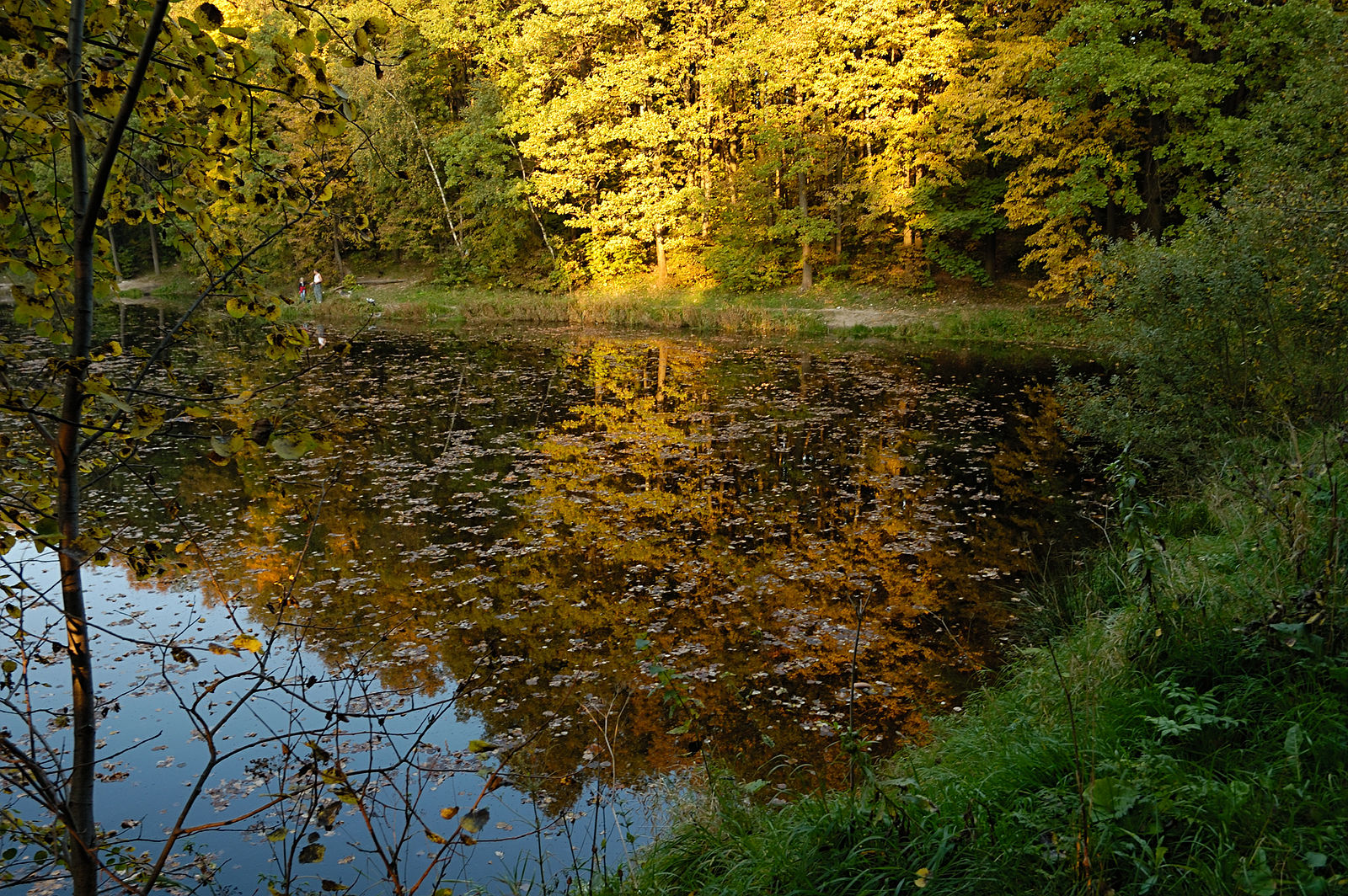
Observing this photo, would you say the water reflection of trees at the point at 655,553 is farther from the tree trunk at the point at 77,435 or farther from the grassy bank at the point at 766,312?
the grassy bank at the point at 766,312

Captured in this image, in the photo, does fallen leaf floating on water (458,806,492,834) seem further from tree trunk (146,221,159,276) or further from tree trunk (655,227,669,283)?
tree trunk (146,221,159,276)

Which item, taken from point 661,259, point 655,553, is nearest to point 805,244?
point 661,259

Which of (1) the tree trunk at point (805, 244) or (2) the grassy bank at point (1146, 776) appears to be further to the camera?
(1) the tree trunk at point (805, 244)

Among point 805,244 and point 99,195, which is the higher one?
point 805,244

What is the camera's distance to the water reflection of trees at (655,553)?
614cm

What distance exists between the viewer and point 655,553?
9.20m

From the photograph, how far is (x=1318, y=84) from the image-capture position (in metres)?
12.3

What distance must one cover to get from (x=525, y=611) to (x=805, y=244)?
23807 millimetres

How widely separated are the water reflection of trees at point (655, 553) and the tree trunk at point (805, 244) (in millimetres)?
13282

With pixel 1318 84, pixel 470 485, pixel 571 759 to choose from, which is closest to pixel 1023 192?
pixel 1318 84

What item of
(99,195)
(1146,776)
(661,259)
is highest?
(661,259)

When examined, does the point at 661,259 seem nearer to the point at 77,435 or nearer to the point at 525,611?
the point at 525,611

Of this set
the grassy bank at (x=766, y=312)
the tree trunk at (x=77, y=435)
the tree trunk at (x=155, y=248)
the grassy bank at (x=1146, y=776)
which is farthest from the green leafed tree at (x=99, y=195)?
the tree trunk at (x=155, y=248)

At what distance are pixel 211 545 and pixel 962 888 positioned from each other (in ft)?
29.0
